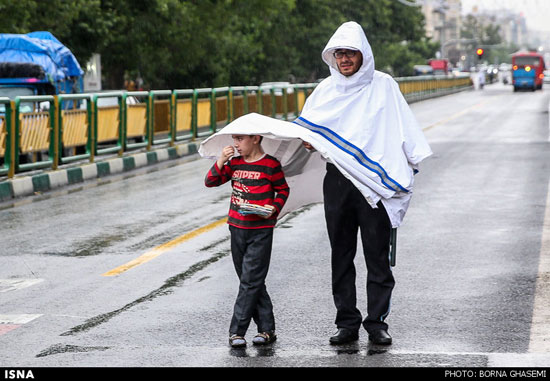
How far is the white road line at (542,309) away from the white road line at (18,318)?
3.12 meters

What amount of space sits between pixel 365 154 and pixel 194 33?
31260mm

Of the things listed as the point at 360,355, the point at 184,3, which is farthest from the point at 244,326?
the point at 184,3

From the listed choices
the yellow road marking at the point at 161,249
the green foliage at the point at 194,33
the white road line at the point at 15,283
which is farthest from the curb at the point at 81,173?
the green foliage at the point at 194,33

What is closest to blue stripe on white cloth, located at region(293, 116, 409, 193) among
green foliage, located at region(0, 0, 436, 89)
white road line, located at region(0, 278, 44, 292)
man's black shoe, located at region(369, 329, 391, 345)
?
man's black shoe, located at region(369, 329, 391, 345)

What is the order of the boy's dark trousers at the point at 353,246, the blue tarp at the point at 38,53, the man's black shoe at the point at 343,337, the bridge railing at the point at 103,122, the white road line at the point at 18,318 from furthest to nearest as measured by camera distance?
the blue tarp at the point at 38,53, the bridge railing at the point at 103,122, the white road line at the point at 18,318, the man's black shoe at the point at 343,337, the boy's dark trousers at the point at 353,246

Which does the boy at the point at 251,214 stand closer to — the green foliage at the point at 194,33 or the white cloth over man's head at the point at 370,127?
the white cloth over man's head at the point at 370,127

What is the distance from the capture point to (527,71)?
77750 mm

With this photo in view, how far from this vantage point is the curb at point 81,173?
1475cm

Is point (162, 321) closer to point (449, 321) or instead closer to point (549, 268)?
point (449, 321)

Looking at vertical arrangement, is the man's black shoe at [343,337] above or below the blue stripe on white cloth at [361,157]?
below

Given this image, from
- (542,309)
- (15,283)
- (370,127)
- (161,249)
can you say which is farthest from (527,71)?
(370,127)

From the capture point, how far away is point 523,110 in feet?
140

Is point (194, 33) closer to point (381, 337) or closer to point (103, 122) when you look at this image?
point (103, 122)

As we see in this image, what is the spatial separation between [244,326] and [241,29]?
138 ft
